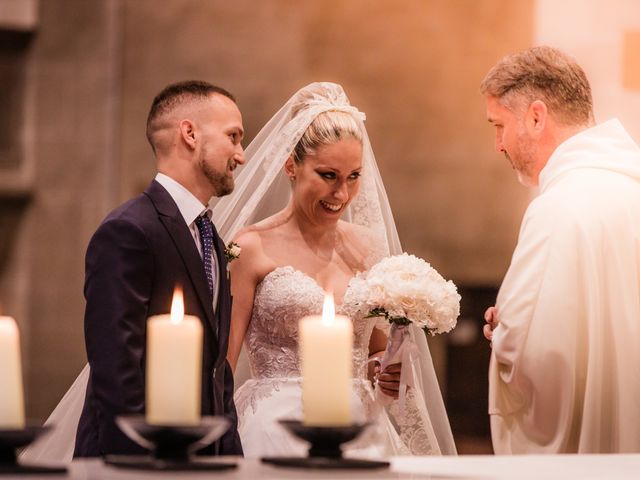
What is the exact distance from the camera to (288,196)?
16.3ft

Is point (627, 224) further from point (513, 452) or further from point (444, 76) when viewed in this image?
point (444, 76)

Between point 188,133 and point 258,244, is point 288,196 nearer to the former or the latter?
point 258,244

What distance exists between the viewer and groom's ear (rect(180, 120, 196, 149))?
3834 mm

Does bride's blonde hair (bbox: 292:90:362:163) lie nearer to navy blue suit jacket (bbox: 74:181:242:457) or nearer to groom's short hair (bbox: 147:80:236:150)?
groom's short hair (bbox: 147:80:236:150)

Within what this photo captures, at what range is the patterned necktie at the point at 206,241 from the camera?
145 inches

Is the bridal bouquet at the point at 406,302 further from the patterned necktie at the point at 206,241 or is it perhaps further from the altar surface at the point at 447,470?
the altar surface at the point at 447,470

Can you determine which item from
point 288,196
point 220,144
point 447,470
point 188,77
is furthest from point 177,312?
point 188,77

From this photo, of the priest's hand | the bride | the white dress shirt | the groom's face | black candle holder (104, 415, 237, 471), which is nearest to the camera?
black candle holder (104, 415, 237, 471)

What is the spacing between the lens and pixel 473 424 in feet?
28.6

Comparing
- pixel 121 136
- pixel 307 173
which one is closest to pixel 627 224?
pixel 307 173

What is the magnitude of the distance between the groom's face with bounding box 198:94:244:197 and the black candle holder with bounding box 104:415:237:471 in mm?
1998

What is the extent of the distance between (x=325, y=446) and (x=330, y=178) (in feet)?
9.08

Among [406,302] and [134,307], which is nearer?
[134,307]

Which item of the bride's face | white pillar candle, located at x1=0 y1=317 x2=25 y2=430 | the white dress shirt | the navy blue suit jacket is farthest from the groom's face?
white pillar candle, located at x1=0 y1=317 x2=25 y2=430
